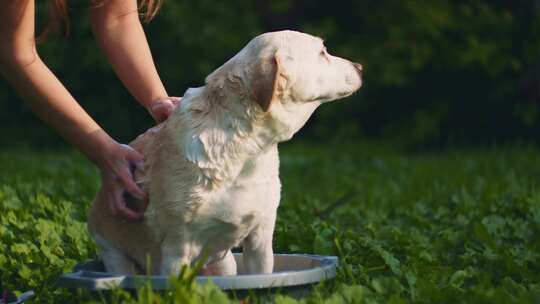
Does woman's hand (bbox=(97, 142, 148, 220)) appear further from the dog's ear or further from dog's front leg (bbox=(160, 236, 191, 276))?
the dog's ear

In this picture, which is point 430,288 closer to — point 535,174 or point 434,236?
point 434,236

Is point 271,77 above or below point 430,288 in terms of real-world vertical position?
above

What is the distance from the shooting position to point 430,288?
3.41 meters

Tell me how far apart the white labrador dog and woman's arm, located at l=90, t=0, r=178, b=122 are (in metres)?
0.61

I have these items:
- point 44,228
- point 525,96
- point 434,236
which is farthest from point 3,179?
point 525,96

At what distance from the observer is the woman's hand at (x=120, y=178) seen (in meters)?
3.53

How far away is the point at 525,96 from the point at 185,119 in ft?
33.2

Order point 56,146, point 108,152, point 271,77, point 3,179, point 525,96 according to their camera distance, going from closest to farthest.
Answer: point 271,77, point 108,152, point 3,179, point 525,96, point 56,146

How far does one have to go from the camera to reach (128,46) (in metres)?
4.17

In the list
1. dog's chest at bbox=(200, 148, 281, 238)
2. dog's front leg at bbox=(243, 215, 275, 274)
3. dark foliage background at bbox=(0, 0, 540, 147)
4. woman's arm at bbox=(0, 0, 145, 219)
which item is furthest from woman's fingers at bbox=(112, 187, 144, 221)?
dark foliage background at bbox=(0, 0, 540, 147)

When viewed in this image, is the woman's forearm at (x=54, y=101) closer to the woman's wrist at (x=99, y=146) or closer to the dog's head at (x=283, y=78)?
the woman's wrist at (x=99, y=146)

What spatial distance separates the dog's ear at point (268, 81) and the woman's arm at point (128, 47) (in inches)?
33.3

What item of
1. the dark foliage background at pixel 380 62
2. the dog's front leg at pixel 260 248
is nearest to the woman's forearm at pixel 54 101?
the dog's front leg at pixel 260 248

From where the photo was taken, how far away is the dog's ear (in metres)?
3.28
